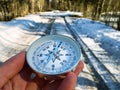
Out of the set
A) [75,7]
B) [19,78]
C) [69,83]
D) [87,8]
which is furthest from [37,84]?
[75,7]

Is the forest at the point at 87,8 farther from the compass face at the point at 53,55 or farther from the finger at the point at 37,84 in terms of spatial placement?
the finger at the point at 37,84

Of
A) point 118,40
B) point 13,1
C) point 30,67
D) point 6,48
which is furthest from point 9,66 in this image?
point 13,1

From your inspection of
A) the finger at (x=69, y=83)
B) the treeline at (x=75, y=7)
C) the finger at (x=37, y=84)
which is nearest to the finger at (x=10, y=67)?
the finger at (x=37, y=84)

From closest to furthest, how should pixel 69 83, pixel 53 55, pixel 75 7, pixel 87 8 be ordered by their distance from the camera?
pixel 69 83 → pixel 53 55 → pixel 87 8 → pixel 75 7

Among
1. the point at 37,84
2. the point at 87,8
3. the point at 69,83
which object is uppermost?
the point at 69,83

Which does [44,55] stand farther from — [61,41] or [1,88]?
[1,88]

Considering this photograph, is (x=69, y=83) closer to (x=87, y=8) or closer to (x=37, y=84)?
(x=37, y=84)
